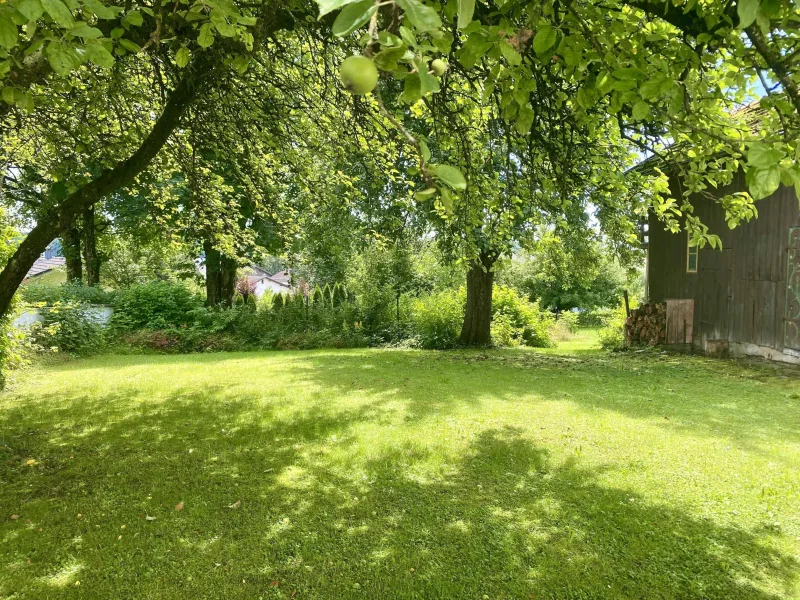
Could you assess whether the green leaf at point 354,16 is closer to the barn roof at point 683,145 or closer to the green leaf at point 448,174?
the green leaf at point 448,174

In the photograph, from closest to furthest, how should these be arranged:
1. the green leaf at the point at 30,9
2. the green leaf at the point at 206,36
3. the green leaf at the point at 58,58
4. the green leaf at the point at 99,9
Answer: the green leaf at the point at 30,9, the green leaf at the point at 99,9, the green leaf at the point at 58,58, the green leaf at the point at 206,36

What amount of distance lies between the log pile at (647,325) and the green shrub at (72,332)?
13446mm

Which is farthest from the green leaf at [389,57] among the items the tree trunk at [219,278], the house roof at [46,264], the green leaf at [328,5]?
the house roof at [46,264]

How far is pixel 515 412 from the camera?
6.10m

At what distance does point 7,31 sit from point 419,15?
Result: 5.39ft

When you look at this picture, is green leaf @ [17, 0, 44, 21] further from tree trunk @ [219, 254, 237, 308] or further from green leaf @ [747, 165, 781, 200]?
tree trunk @ [219, 254, 237, 308]

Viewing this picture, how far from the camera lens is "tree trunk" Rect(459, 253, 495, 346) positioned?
511 inches

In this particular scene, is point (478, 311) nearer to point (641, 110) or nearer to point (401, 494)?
point (401, 494)

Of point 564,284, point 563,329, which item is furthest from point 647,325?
point 564,284

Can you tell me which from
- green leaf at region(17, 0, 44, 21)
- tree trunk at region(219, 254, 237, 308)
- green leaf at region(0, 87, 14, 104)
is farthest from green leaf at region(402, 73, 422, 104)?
tree trunk at region(219, 254, 237, 308)

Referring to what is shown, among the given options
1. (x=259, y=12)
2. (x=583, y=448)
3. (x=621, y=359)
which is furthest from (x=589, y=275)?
(x=259, y=12)

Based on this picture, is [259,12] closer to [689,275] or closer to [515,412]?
[515,412]

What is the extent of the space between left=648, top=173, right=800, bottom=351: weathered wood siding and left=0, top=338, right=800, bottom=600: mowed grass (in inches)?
112

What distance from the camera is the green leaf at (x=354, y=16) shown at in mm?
681
